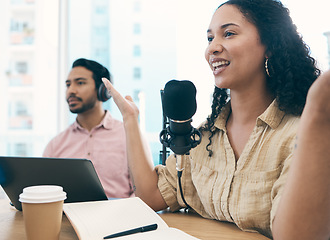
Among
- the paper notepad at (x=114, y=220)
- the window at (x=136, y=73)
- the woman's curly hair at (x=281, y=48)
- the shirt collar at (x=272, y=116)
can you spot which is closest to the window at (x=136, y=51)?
the window at (x=136, y=73)

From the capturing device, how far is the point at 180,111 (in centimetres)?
85

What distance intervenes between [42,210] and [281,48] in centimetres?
91

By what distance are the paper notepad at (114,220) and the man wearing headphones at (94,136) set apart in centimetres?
96

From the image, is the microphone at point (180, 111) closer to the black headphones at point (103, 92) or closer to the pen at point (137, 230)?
the pen at point (137, 230)

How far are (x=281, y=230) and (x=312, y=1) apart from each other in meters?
2.03

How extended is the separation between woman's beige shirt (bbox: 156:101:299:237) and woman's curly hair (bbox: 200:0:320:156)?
2.5 inches

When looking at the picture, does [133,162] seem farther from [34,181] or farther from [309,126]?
[309,126]

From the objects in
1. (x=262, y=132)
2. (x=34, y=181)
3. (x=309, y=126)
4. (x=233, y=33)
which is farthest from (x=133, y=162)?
(x=309, y=126)

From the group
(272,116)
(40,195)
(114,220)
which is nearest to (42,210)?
(40,195)

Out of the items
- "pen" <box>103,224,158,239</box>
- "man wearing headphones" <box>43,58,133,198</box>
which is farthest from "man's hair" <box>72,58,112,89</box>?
"pen" <box>103,224,158,239</box>

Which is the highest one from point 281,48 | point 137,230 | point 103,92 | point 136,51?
point 136,51

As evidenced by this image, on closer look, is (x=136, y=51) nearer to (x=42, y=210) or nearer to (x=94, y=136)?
(x=94, y=136)

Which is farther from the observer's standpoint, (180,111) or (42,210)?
(180,111)

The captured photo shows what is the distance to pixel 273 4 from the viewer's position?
3.71 ft
